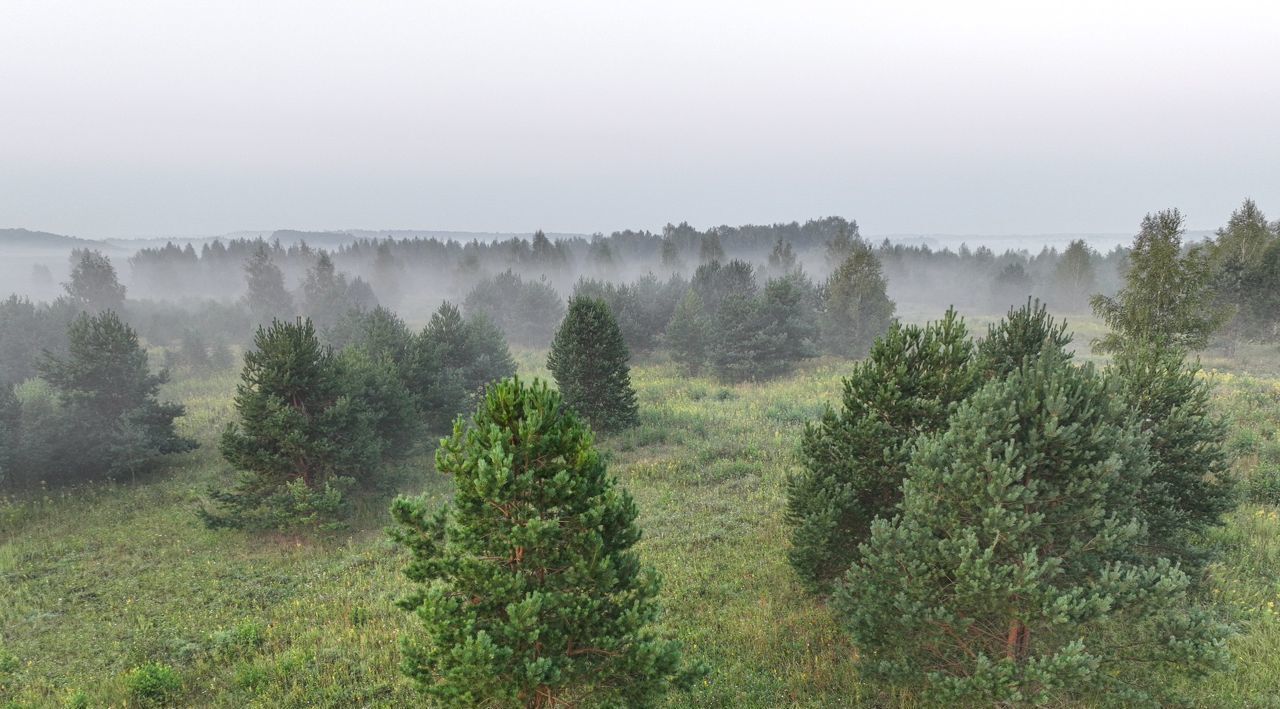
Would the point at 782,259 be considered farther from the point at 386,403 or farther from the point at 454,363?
the point at 386,403

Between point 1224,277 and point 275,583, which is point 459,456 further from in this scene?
point 1224,277

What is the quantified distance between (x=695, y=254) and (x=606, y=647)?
511ft

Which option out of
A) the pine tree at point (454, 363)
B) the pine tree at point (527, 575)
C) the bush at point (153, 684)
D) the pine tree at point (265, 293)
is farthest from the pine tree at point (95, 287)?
the pine tree at point (527, 575)

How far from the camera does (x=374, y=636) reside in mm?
12852

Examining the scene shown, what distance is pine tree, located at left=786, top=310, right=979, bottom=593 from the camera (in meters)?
11.8

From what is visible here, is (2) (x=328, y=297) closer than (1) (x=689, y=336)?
No

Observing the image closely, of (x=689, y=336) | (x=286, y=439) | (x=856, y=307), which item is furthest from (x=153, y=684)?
(x=856, y=307)

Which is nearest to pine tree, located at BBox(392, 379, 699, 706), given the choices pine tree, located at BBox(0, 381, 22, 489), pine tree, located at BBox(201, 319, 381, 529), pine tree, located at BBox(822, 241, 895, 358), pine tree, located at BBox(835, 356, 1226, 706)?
pine tree, located at BBox(835, 356, 1226, 706)

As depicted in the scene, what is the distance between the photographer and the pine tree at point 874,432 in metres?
11.8

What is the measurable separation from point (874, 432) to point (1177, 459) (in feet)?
21.9

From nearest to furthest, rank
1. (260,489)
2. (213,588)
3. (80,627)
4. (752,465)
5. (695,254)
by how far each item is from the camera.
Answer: (80,627)
(213,588)
(260,489)
(752,465)
(695,254)

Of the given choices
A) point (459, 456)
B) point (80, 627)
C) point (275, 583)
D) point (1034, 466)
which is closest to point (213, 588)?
point (275, 583)

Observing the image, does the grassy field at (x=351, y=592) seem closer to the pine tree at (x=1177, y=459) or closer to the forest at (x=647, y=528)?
the forest at (x=647, y=528)

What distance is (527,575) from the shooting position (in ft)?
24.2
